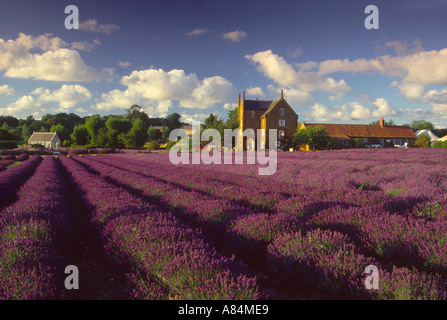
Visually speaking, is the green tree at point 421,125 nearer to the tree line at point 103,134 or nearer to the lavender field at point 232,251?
the tree line at point 103,134

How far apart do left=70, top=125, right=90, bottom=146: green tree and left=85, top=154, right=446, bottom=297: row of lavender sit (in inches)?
3051

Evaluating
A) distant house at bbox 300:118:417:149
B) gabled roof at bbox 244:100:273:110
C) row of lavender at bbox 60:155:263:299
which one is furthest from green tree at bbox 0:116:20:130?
row of lavender at bbox 60:155:263:299

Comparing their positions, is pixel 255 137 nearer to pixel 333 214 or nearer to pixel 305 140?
pixel 305 140

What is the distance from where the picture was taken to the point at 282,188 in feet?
25.3

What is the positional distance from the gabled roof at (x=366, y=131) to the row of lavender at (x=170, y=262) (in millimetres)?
59781

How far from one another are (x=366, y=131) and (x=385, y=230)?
217 feet

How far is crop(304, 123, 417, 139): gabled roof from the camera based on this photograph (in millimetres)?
60000

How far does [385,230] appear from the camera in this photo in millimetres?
3820

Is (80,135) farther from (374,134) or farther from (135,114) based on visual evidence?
(374,134)

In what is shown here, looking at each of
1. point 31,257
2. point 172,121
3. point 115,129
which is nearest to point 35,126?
point 172,121

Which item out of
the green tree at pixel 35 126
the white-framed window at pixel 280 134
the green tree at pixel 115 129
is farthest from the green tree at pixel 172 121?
the white-framed window at pixel 280 134

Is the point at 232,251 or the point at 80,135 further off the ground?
the point at 80,135

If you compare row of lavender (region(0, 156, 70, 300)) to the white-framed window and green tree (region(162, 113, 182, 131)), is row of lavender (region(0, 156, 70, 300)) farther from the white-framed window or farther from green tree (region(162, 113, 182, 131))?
green tree (region(162, 113, 182, 131))
